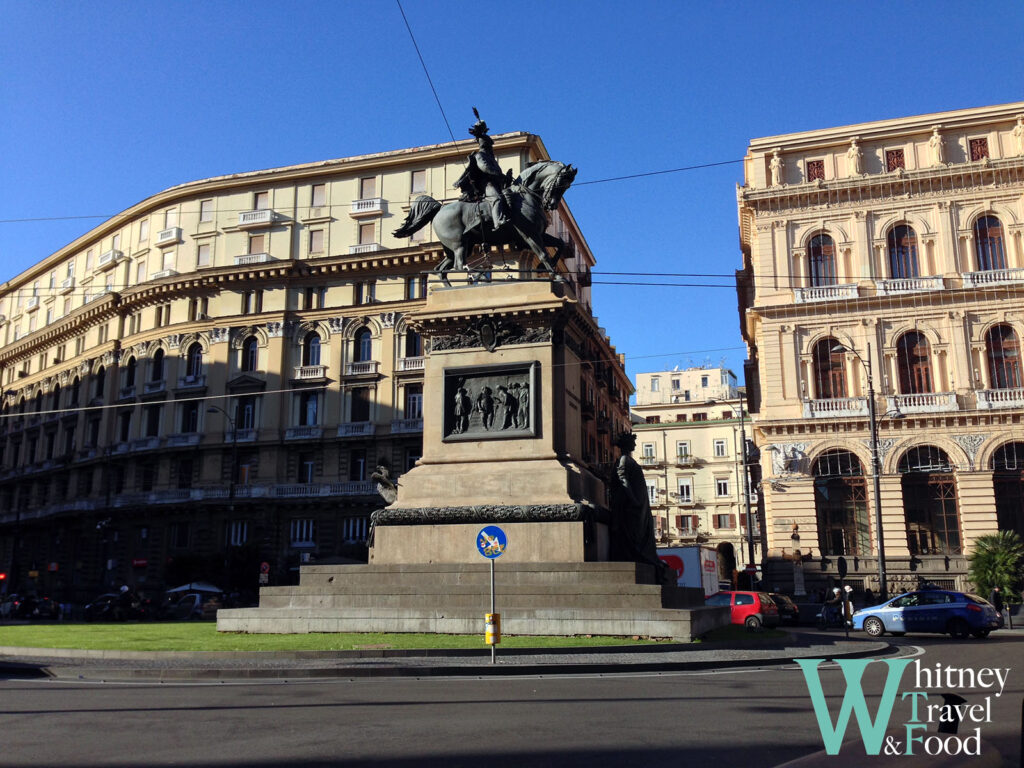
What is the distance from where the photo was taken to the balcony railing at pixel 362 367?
5784 centimetres

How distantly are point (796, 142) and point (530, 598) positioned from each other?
43.1 metres

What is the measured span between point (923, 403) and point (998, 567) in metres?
11.4

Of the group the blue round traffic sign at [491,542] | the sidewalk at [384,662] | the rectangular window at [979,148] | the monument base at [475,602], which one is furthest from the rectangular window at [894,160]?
the blue round traffic sign at [491,542]

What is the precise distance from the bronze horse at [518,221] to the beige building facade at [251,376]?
105ft

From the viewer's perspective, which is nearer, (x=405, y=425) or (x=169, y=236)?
(x=405, y=425)

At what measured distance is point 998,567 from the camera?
38.9m

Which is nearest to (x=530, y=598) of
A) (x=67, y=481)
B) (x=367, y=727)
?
(x=367, y=727)

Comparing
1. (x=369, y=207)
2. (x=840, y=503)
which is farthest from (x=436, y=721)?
(x=369, y=207)

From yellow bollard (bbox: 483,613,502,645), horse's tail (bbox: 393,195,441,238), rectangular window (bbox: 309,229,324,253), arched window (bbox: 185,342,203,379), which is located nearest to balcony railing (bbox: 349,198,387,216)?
rectangular window (bbox: 309,229,324,253)

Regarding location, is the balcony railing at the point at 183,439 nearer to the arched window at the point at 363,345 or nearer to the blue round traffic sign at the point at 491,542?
the arched window at the point at 363,345

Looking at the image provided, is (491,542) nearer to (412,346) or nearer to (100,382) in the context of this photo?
(412,346)

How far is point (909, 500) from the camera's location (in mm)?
47844

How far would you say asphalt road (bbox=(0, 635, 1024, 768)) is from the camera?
7020mm

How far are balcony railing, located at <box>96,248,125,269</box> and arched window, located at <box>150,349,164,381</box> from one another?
10.0 meters
